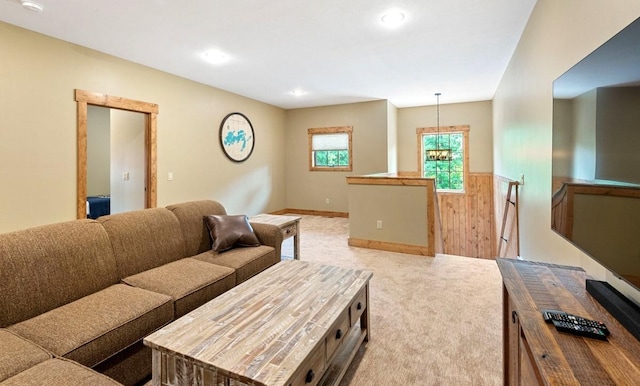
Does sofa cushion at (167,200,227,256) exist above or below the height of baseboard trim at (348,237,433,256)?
above

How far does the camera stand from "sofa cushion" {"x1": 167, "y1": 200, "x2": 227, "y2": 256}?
107 inches

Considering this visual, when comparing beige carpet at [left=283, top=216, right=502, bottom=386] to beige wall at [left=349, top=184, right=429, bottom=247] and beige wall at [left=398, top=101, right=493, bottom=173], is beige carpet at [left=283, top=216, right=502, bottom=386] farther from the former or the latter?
beige wall at [left=398, top=101, right=493, bottom=173]

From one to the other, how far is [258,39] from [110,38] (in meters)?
1.65

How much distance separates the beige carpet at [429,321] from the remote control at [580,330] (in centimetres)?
99

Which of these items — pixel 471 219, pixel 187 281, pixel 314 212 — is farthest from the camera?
pixel 314 212

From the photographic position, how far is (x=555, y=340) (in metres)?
0.92

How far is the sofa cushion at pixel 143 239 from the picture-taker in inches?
85.7

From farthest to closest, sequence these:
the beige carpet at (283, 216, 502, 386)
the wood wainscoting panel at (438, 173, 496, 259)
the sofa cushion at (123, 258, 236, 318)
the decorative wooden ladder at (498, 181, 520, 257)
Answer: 1. the wood wainscoting panel at (438, 173, 496, 259)
2. the decorative wooden ladder at (498, 181, 520, 257)
3. the sofa cushion at (123, 258, 236, 318)
4. the beige carpet at (283, 216, 502, 386)

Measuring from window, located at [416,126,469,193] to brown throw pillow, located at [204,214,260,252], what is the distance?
17.4 ft

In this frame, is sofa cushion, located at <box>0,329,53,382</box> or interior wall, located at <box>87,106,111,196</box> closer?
sofa cushion, located at <box>0,329,53,382</box>

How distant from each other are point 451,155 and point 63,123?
6929 mm

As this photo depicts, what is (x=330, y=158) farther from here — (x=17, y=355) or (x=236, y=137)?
(x=17, y=355)

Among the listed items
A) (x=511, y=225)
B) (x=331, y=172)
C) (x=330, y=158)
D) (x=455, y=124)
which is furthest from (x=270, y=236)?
(x=455, y=124)

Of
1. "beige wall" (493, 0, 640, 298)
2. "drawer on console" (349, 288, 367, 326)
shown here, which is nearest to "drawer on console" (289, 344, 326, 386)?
"drawer on console" (349, 288, 367, 326)
